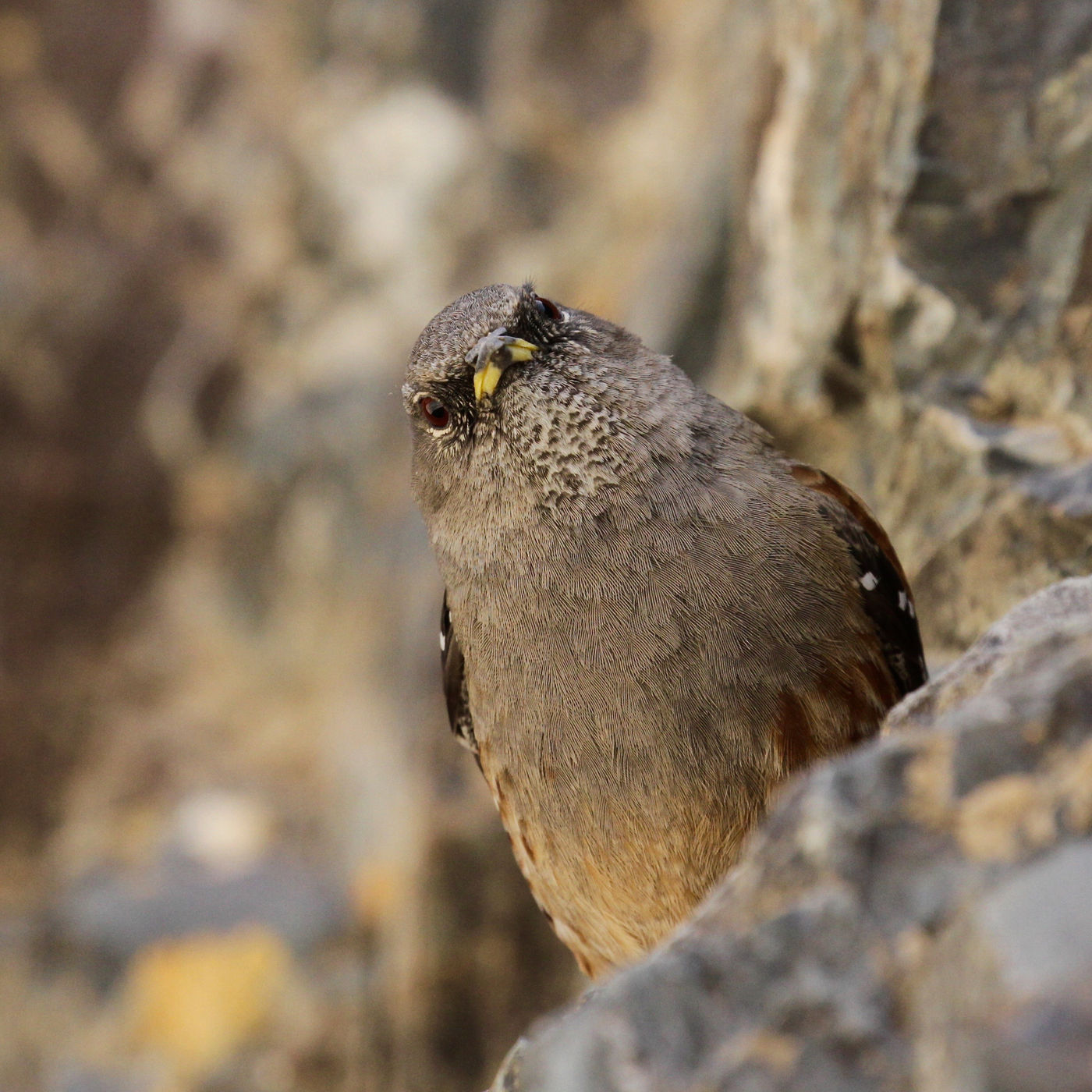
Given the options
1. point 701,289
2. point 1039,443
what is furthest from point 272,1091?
point 1039,443

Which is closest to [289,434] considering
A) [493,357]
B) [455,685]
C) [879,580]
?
[455,685]

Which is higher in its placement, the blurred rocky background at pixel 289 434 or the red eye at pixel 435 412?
the blurred rocky background at pixel 289 434

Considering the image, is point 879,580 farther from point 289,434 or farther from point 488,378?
point 289,434

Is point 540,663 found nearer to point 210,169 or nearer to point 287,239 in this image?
point 287,239

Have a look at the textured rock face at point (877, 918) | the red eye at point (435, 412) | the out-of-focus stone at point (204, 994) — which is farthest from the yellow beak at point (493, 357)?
the out-of-focus stone at point (204, 994)

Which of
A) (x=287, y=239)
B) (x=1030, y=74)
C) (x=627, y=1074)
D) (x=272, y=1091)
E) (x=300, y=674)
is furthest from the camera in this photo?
(x=287, y=239)

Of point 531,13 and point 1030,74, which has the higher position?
point 531,13

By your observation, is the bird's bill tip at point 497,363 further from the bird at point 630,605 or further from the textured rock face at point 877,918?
the textured rock face at point 877,918
